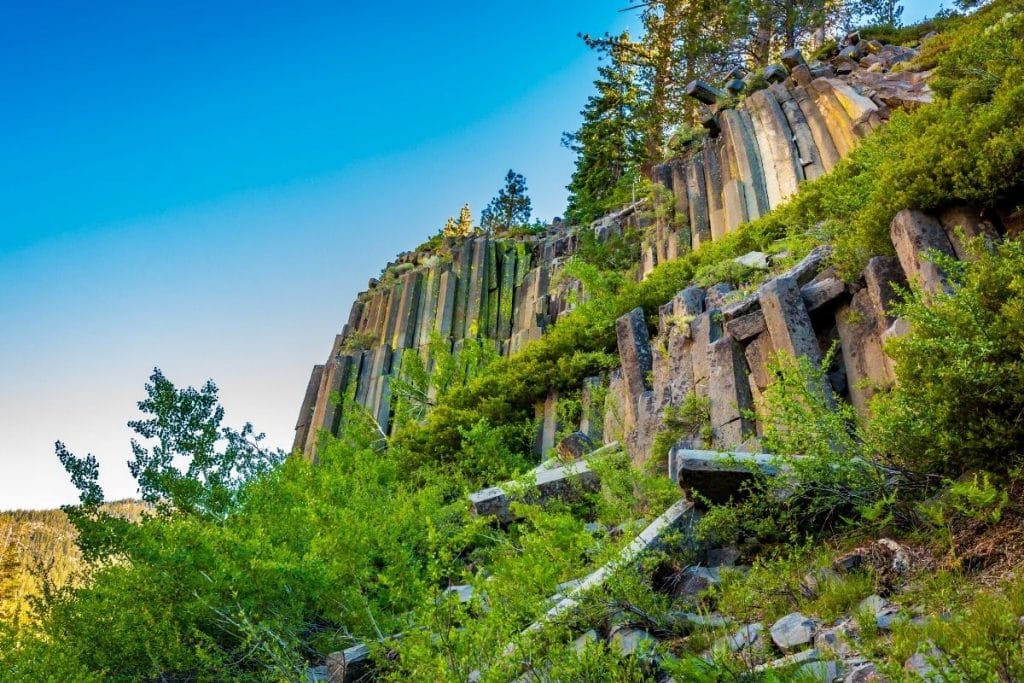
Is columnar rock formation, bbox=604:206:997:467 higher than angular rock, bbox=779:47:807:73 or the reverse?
the reverse

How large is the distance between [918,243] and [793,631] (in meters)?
3.70

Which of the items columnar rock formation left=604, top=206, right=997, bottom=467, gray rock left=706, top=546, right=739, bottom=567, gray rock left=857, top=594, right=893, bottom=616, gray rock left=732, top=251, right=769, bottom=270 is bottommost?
gray rock left=857, top=594, right=893, bottom=616

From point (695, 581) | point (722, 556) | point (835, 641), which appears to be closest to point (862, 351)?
point (722, 556)

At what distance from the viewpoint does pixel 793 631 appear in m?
3.85

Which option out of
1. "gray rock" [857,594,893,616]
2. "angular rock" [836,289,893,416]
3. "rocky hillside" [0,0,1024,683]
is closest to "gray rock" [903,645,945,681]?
"rocky hillside" [0,0,1024,683]

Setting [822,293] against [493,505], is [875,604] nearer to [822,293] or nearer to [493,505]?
[822,293]

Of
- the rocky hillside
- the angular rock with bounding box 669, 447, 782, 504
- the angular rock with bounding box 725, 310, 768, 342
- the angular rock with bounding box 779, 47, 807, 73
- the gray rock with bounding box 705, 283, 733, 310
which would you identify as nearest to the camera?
the rocky hillside

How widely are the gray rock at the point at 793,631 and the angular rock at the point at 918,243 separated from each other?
3.03m

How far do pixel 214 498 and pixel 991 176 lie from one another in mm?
6925

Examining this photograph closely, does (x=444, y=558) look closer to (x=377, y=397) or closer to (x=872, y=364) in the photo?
(x=872, y=364)

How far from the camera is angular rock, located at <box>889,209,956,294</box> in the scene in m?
5.84

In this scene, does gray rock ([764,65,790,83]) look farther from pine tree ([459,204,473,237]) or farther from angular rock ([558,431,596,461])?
pine tree ([459,204,473,237])

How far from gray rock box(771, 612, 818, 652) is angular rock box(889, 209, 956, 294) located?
119 inches

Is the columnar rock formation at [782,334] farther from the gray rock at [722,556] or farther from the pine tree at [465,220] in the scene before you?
the pine tree at [465,220]
